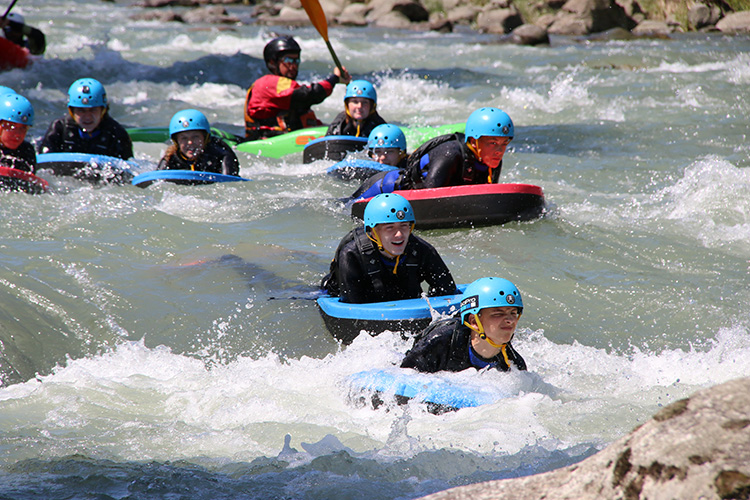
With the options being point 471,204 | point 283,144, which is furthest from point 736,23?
point 471,204

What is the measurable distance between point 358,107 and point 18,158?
152 inches

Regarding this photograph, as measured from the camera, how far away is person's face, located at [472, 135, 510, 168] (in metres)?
6.86

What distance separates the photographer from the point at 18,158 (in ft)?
26.0

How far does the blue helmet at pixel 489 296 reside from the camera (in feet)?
13.8

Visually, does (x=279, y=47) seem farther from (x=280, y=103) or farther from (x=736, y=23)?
(x=736, y=23)

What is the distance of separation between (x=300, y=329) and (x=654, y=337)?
8.22ft

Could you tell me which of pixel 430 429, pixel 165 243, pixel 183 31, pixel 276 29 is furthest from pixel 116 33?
pixel 430 429

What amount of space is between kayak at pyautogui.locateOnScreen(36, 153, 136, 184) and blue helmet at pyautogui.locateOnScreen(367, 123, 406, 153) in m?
2.81

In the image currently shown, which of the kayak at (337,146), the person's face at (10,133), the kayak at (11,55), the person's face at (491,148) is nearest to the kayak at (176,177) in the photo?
the person's face at (10,133)

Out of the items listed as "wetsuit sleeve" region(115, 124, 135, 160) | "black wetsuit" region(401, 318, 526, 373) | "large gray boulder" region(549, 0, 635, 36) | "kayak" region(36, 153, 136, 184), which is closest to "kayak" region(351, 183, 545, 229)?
"kayak" region(36, 153, 136, 184)

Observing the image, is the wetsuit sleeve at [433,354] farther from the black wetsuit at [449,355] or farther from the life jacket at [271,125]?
the life jacket at [271,125]

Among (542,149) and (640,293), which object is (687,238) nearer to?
(640,293)

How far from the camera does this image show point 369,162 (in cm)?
880

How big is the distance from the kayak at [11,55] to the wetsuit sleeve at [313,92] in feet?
27.6
